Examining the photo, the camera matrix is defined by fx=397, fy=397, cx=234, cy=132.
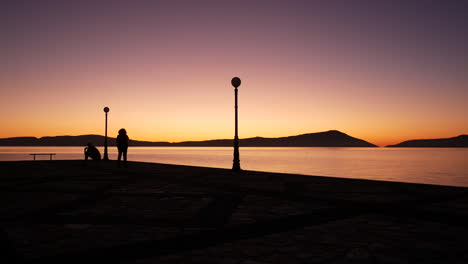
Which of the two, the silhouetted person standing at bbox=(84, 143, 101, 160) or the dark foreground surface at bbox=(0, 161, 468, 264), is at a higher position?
the silhouetted person standing at bbox=(84, 143, 101, 160)

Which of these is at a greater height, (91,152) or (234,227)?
(91,152)

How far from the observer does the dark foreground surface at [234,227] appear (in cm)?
455

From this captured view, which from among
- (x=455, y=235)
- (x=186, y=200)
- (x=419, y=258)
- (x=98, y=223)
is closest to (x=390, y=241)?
(x=419, y=258)

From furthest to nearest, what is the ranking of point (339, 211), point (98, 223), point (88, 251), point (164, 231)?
point (339, 211)
point (98, 223)
point (164, 231)
point (88, 251)

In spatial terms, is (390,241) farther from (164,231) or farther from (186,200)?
(186,200)

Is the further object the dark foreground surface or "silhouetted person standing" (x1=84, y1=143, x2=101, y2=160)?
"silhouetted person standing" (x1=84, y1=143, x2=101, y2=160)

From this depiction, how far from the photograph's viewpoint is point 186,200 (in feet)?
29.4

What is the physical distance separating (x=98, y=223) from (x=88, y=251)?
5.48 ft

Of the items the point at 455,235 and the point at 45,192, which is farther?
the point at 45,192

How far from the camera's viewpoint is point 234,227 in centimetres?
597

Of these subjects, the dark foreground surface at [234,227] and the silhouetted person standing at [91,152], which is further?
the silhouetted person standing at [91,152]

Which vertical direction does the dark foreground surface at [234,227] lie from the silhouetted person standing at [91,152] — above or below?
below

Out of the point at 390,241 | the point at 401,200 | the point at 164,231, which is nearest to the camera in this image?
the point at 390,241

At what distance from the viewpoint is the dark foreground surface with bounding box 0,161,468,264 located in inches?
179
